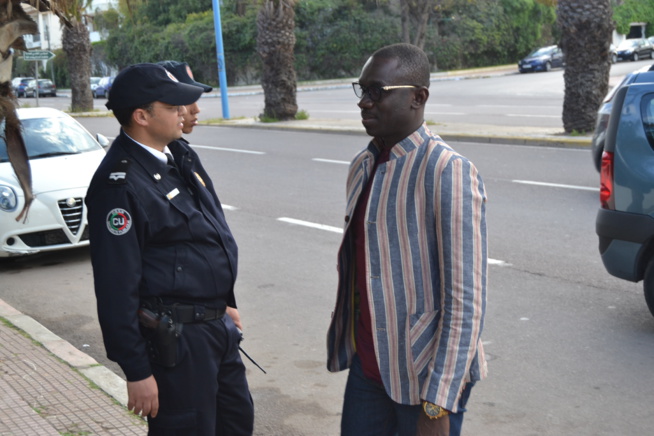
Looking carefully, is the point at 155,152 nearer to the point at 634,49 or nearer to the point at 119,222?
the point at 119,222

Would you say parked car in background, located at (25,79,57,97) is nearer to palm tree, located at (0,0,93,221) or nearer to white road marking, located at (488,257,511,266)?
white road marking, located at (488,257,511,266)

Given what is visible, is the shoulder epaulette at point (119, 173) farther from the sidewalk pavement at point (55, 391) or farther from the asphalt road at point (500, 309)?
the asphalt road at point (500, 309)

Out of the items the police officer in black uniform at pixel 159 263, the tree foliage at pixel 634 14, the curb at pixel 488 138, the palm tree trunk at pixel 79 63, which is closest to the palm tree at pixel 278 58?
the curb at pixel 488 138

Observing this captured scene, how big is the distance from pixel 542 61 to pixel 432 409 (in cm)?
4712

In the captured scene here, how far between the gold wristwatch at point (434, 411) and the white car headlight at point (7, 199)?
674 centimetres

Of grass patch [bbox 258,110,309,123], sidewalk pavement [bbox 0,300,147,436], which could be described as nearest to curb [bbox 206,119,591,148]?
grass patch [bbox 258,110,309,123]

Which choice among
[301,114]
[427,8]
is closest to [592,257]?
[301,114]

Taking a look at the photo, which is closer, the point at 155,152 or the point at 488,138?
the point at 155,152

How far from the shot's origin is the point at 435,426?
2607 millimetres

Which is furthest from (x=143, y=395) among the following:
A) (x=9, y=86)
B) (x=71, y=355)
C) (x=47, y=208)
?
(x=47, y=208)

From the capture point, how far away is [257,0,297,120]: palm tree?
2438 cm

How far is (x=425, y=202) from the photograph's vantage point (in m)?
2.64

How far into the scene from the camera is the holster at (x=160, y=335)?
290 cm

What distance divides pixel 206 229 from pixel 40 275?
5.97m
